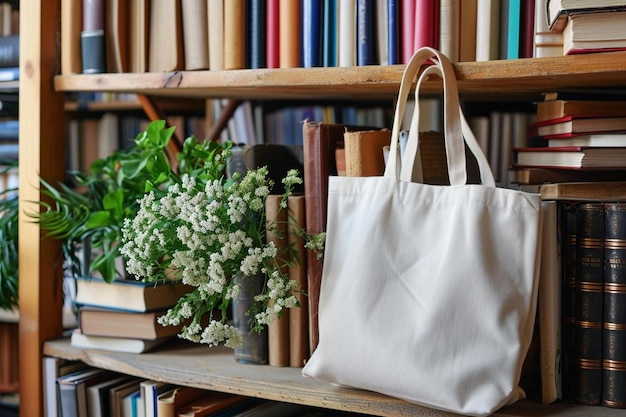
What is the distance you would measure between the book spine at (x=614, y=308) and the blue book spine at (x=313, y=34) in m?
0.46

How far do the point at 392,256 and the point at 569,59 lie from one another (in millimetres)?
335

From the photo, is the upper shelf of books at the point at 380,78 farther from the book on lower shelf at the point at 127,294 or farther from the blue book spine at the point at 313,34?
the book on lower shelf at the point at 127,294

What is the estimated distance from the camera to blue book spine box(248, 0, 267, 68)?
1.18m

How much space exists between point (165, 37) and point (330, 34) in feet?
0.91

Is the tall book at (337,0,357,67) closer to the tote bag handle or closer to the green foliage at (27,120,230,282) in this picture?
the tote bag handle

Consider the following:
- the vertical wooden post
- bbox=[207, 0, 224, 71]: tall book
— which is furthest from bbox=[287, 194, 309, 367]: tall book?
the vertical wooden post

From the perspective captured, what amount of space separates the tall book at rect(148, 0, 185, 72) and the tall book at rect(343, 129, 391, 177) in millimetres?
331

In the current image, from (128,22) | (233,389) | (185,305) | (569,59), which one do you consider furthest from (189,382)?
(569,59)

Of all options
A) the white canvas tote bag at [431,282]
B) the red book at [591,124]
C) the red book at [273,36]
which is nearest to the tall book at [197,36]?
the red book at [273,36]

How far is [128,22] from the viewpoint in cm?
128

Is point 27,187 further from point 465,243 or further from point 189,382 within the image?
point 465,243

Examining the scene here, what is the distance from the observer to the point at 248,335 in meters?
1.19

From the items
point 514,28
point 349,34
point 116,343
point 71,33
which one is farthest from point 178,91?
point 514,28

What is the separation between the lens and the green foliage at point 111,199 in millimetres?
1242
